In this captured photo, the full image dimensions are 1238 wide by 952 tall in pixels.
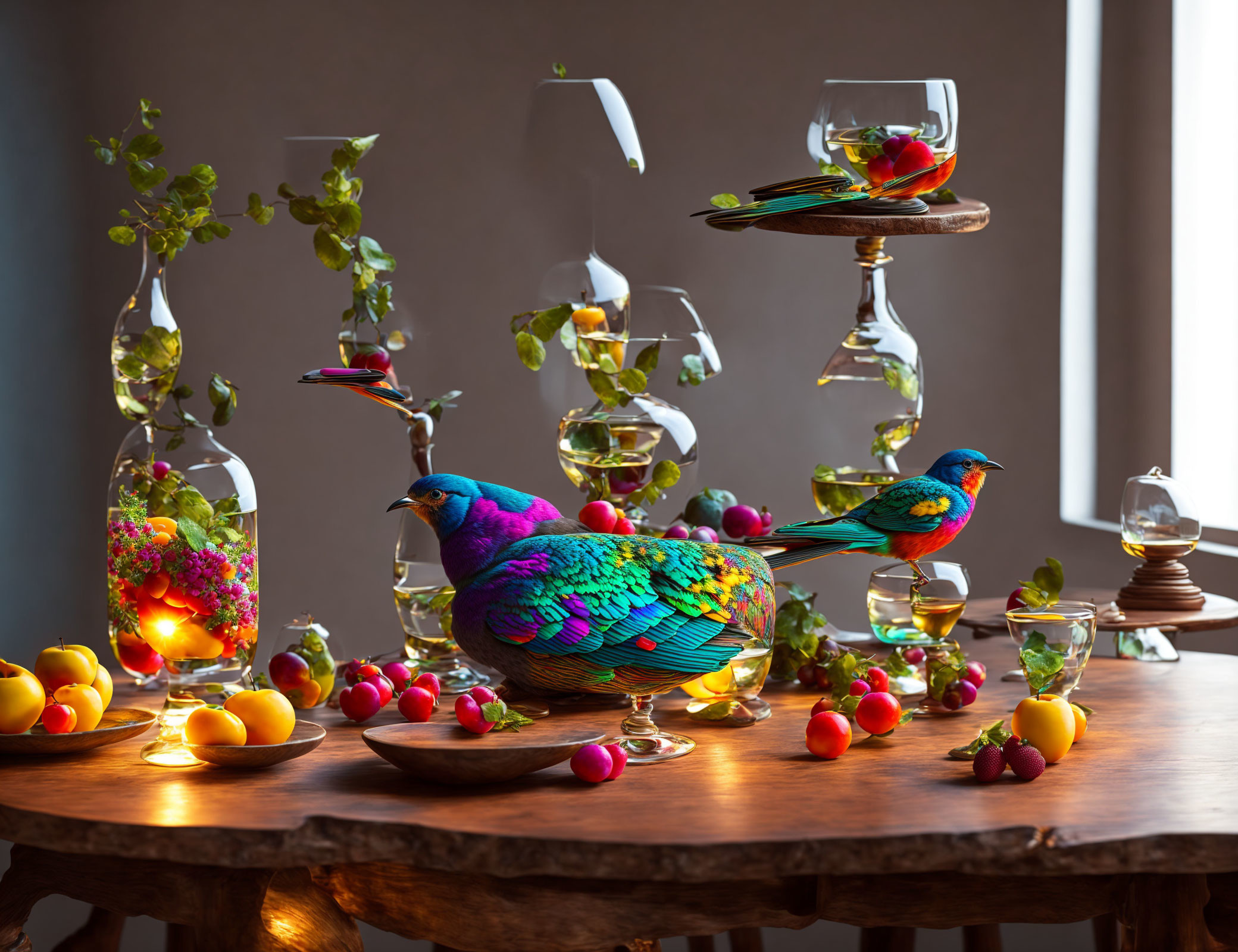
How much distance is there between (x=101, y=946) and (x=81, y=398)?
117 centimetres

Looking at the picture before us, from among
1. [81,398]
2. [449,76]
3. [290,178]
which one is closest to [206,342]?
[81,398]

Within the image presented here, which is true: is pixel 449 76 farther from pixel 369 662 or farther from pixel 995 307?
pixel 369 662

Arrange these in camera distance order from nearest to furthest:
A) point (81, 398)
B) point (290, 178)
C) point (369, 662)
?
point (369, 662) < point (290, 178) < point (81, 398)

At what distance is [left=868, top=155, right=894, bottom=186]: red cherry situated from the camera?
4.92 feet

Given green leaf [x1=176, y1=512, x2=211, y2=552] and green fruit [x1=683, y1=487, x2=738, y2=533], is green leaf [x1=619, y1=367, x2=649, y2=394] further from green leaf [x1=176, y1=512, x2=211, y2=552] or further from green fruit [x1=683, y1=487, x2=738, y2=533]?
green leaf [x1=176, y1=512, x2=211, y2=552]

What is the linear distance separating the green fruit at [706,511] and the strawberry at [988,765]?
56 centimetres

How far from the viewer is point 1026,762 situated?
43.3 inches

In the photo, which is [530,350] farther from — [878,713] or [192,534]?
[878,713]

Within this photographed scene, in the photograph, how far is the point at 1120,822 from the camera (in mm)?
977

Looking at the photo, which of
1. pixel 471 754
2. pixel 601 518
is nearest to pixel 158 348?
pixel 601 518

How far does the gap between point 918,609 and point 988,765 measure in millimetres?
344

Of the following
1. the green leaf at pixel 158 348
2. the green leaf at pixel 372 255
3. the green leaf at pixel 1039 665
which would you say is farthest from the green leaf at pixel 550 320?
the green leaf at pixel 1039 665

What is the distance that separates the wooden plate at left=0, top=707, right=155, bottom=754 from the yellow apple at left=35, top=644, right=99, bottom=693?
5 centimetres

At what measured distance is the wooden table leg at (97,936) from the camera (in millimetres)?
1793
